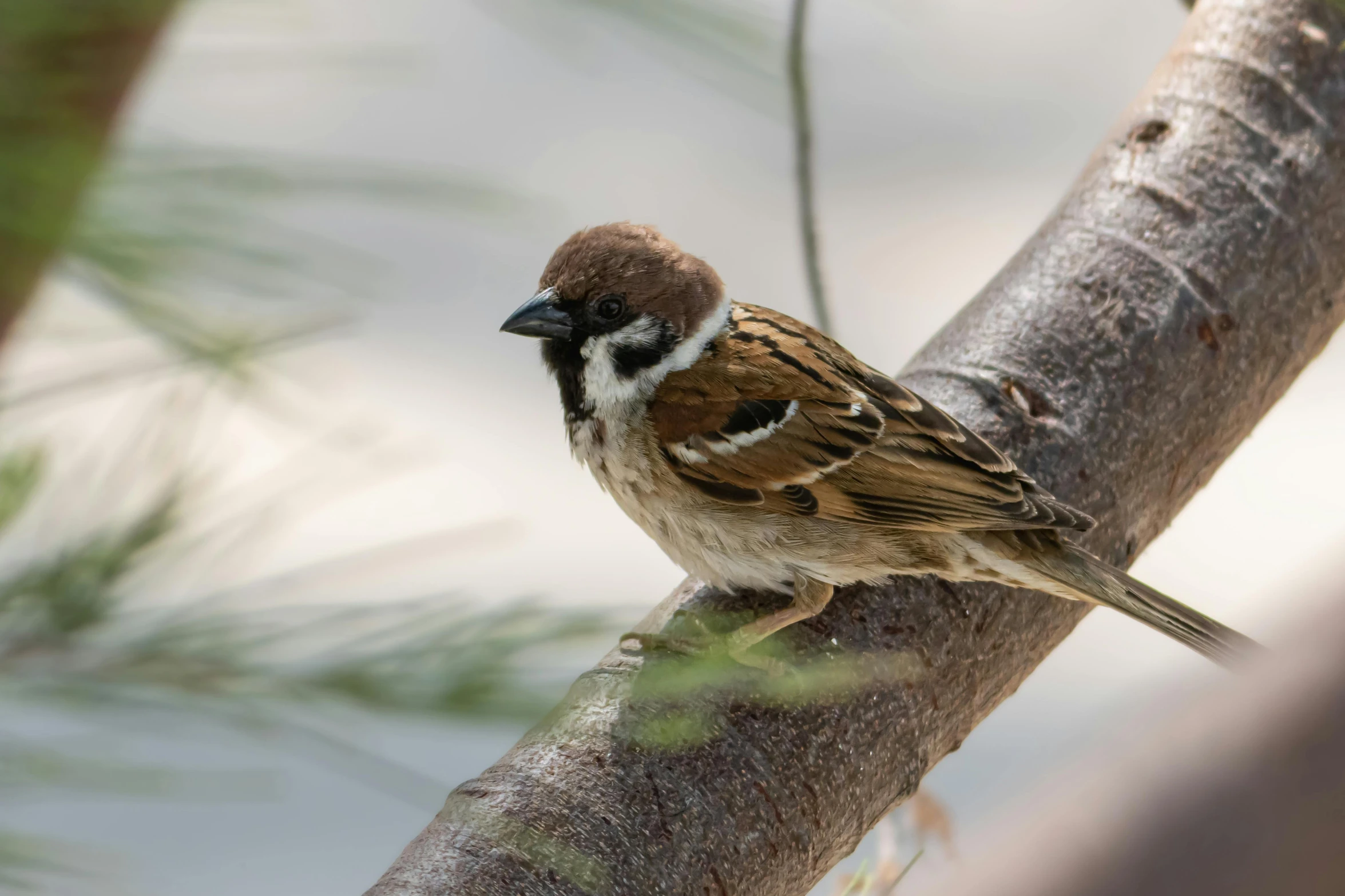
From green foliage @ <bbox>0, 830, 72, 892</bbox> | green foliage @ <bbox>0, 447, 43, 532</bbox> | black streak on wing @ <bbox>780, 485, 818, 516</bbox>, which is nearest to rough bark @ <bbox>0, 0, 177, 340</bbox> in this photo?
green foliage @ <bbox>0, 447, 43, 532</bbox>

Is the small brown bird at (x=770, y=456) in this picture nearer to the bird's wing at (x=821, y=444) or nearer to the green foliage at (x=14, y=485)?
the bird's wing at (x=821, y=444)

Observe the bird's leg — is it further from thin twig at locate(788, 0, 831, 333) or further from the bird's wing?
thin twig at locate(788, 0, 831, 333)

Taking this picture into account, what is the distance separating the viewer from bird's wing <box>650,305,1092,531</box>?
1.39 meters

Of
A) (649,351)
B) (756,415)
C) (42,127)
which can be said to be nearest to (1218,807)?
(42,127)

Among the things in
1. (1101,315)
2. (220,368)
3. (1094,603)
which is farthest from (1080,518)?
(220,368)

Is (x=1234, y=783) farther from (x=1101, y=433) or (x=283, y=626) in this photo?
(x=1101, y=433)

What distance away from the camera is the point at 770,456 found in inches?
57.6

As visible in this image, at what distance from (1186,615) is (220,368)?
1.12m

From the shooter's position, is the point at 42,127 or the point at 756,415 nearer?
the point at 42,127

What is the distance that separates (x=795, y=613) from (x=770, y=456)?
205mm

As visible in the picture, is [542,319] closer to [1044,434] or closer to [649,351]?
[649,351]

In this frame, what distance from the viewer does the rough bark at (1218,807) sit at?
69cm

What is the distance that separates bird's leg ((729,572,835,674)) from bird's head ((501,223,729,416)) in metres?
0.33

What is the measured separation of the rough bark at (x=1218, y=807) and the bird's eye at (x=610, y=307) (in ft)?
2.89
